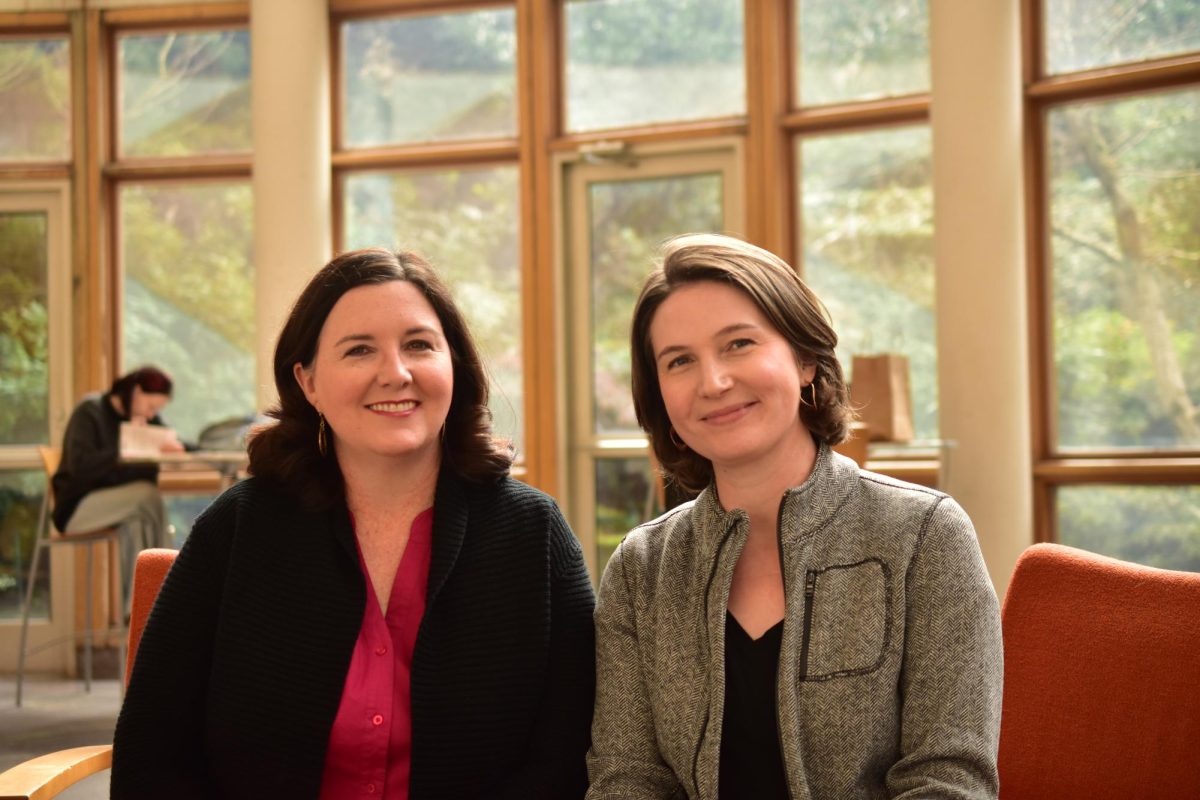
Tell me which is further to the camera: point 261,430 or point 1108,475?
point 1108,475

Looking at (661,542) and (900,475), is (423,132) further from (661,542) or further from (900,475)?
(661,542)

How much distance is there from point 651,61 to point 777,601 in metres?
5.13

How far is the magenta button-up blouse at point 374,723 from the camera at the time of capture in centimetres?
188

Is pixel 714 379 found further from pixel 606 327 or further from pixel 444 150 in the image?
pixel 444 150

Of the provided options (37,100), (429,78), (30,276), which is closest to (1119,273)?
(429,78)

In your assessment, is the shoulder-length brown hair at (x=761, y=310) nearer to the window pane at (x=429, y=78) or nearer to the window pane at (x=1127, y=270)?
the window pane at (x=1127, y=270)

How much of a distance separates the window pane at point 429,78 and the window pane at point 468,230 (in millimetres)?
221

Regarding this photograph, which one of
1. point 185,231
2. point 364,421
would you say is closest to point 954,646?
point 364,421

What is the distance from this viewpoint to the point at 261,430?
2119mm

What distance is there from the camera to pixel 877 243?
6070 millimetres

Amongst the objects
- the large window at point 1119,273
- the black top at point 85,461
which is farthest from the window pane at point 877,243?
the black top at point 85,461

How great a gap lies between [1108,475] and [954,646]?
427 cm

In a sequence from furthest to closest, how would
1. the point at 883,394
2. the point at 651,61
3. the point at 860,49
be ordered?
the point at 651,61 < the point at 860,49 < the point at 883,394

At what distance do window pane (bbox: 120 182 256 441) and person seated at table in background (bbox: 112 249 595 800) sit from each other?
5123 millimetres
